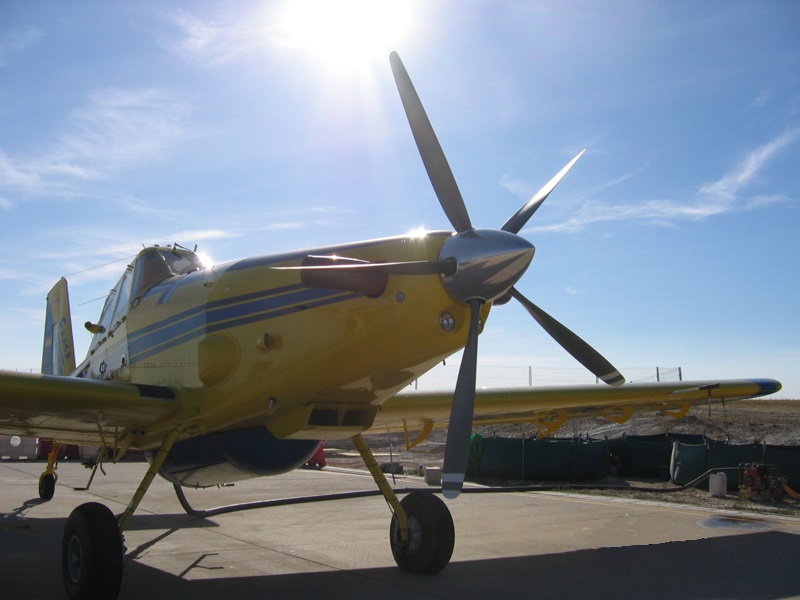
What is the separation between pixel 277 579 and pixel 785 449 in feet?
40.6

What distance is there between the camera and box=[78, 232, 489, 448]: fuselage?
611cm

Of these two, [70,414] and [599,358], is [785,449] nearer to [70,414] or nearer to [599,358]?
[599,358]

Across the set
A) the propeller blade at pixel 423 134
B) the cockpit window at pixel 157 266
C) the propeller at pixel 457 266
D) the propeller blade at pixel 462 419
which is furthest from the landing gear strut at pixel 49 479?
the propeller blade at pixel 423 134

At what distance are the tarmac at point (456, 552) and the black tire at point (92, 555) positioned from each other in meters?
0.35

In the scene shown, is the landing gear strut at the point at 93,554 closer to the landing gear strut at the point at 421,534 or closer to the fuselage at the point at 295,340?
the fuselage at the point at 295,340

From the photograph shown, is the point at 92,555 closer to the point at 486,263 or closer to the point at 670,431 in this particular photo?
the point at 486,263

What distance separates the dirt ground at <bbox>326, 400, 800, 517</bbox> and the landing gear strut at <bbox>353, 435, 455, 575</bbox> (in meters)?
2.79

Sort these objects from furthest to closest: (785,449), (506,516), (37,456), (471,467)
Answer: (37,456) < (471,467) < (785,449) < (506,516)

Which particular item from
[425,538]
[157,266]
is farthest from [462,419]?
[157,266]

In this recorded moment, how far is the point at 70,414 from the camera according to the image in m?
7.48

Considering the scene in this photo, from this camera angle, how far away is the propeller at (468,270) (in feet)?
19.1

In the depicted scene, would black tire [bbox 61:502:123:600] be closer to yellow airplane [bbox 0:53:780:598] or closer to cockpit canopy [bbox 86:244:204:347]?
yellow airplane [bbox 0:53:780:598]

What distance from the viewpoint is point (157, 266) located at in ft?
29.5

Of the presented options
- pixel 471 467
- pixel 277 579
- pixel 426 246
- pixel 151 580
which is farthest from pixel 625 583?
pixel 471 467
